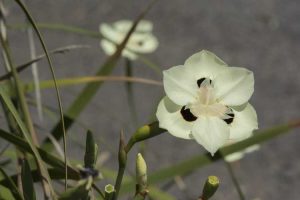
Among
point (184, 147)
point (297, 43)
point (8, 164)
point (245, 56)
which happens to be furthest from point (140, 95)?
point (8, 164)

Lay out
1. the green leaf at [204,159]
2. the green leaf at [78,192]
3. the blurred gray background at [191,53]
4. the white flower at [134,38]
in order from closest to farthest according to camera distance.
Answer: the green leaf at [78,192]
the green leaf at [204,159]
the white flower at [134,38]
the blurred gray background at [191,53]

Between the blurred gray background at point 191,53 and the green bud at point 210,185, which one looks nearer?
the green bud at point 210,185

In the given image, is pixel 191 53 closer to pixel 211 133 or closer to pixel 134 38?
pixel 134 38

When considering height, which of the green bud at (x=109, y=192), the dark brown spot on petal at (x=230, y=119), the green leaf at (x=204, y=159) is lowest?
the green leaf at (x=204, y=159)

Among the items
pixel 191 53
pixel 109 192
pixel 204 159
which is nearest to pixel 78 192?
pixel 109 192

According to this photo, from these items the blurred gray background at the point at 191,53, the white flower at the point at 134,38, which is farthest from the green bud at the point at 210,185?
the blurred gray background at the point at 191,53

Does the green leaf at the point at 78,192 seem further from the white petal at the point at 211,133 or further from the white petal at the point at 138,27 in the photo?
the white petal at the point at 138,27

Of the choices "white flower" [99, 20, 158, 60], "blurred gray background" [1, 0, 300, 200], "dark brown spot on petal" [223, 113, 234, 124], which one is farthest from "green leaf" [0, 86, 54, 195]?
"blurred gray background" [1, 0, 300, 200]
